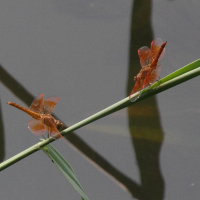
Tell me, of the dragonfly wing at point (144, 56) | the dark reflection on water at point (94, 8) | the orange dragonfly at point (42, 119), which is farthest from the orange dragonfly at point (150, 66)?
the dark reflection on water at point (94, 8)

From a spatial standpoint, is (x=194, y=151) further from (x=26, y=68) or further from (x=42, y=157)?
(x=26, y=68)

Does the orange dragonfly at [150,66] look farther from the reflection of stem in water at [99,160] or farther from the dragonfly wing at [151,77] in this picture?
the reflection of stem in water at [99,160]

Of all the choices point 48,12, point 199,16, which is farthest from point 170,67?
point 48,12

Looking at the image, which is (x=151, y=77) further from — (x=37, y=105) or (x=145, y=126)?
(x=145, y=126)

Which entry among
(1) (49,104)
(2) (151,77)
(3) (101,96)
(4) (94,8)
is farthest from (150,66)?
(4) (94,8)

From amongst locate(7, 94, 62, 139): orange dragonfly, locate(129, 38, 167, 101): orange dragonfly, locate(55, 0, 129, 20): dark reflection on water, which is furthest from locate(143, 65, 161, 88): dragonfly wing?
locate(55, 0, 129, 20): dark reflection on water

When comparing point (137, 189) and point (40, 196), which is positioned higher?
point (40, 196)
